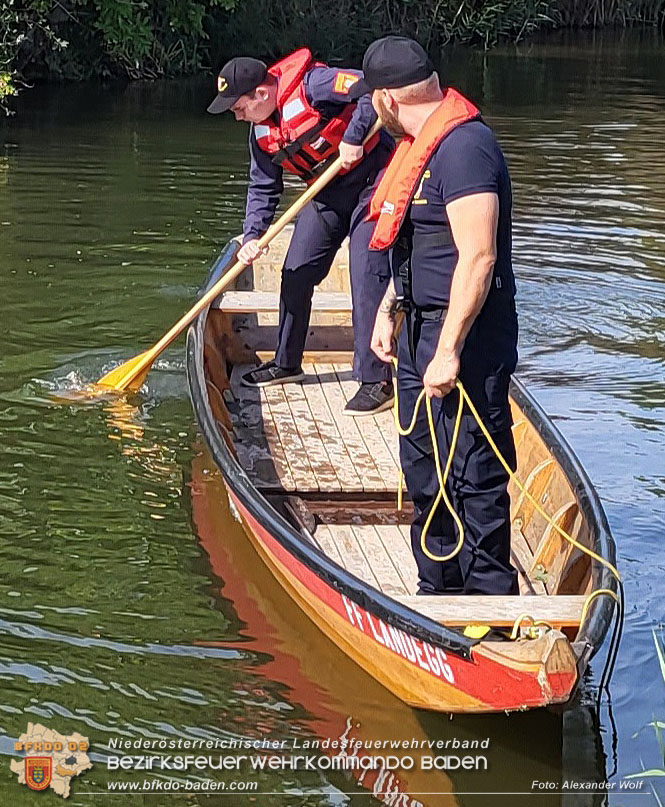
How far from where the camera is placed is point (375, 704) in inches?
194

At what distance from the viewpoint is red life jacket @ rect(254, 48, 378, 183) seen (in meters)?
6.66

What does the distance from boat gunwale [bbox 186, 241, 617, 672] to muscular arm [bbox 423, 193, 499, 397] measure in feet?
2.79

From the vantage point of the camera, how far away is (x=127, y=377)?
7918mm

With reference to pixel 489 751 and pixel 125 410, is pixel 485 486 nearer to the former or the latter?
pixel 489 751

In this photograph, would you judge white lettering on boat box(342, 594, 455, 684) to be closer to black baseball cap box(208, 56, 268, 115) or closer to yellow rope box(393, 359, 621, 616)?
yellow rope box(393, 359, 621, 616)

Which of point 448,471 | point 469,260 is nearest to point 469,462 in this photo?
point 448,471

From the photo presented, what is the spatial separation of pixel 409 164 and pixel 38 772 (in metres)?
2.38

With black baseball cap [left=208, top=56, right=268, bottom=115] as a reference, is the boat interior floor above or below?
below

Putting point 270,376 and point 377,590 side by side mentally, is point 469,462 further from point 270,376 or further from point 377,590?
point 270,376

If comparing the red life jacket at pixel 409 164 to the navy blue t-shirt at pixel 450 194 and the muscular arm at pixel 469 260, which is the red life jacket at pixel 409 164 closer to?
the navy blue t-shirt at pixel 450 194

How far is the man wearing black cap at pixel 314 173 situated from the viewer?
656 cm

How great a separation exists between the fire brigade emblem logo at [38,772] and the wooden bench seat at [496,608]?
4.35 ft

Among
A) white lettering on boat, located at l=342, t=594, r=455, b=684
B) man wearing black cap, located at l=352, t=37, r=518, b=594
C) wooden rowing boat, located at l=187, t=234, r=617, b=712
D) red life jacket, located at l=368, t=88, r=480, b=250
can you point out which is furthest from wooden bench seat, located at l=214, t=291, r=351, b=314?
white lettering on boat, located at l=342, t=594, r=455, b=684

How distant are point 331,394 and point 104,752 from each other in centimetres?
298
